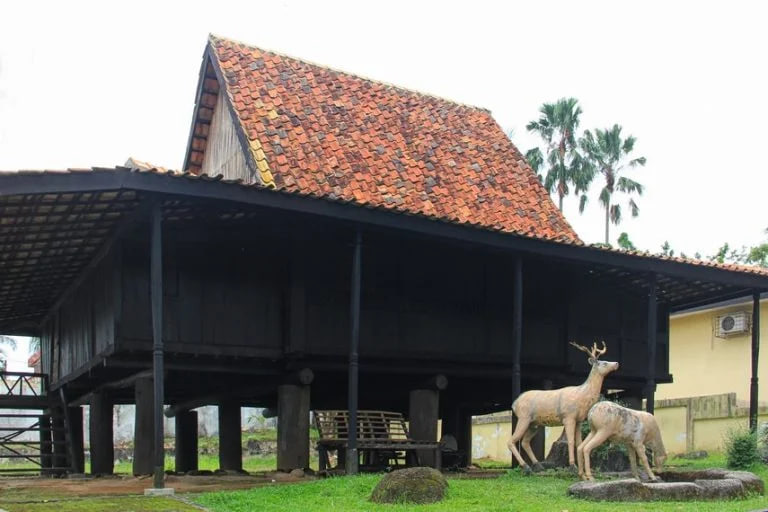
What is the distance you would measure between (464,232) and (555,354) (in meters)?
5.11

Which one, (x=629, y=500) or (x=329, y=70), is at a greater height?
(x=329, y=70)

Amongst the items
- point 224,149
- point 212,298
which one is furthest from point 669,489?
point 224,149

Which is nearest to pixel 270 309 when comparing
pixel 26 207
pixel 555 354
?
pixel 26 207

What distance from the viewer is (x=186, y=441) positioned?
22547 millimetres

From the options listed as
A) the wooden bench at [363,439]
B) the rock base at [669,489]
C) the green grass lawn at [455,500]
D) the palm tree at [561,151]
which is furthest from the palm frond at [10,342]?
the rock base at [669,489]

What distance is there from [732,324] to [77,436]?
17.5 meters

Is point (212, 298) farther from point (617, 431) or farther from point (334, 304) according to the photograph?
point (617, 431)

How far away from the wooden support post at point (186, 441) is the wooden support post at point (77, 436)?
2050 mm

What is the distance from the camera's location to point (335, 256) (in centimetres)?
1770

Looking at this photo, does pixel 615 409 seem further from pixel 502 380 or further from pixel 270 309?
pixel 502 380

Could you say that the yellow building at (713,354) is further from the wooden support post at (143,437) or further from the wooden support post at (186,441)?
the wooden support post at (143,437)

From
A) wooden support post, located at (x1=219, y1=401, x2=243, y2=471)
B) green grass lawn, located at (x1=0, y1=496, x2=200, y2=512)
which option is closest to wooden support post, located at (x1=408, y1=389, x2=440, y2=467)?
wooden support post, located at (x1=219, y1=401, x2=243, y2=471)

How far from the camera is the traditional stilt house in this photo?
50.3 ft

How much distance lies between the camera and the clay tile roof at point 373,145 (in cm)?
1978
